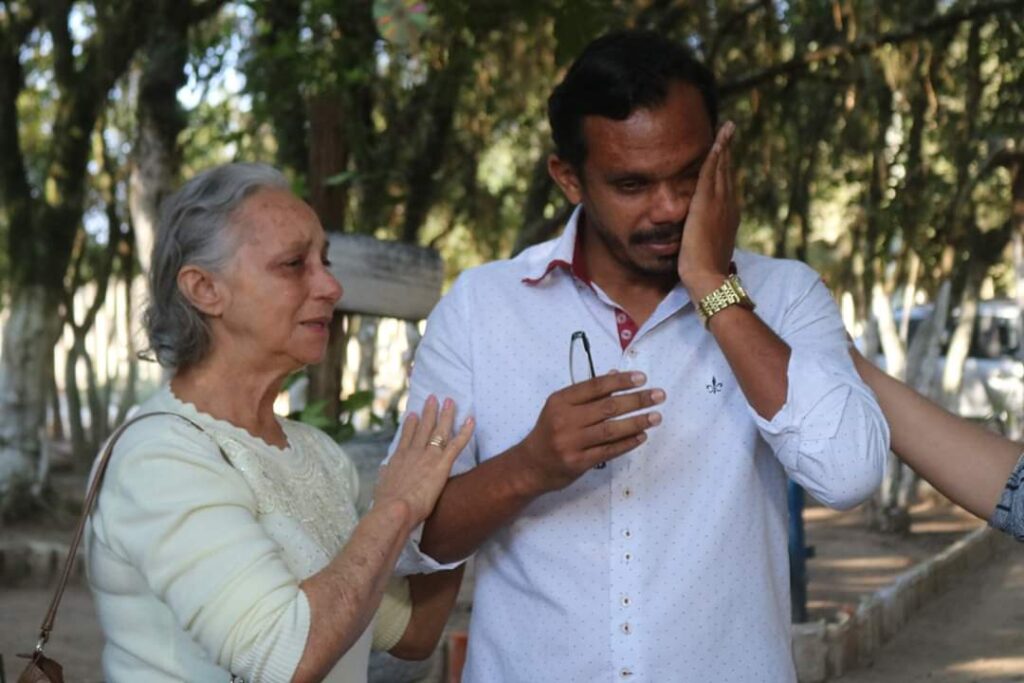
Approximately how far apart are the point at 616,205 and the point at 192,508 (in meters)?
0.85

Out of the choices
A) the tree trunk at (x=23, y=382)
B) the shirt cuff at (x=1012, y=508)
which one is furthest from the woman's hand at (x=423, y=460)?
the tree trunk at (x=23, y=382)

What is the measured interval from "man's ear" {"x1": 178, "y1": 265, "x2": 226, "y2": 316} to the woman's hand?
364 millimetres

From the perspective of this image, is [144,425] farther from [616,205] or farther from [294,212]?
[616,205]

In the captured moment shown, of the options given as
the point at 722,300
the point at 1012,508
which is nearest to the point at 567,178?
the point at 722,300

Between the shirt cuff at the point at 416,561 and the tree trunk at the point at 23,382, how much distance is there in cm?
1119

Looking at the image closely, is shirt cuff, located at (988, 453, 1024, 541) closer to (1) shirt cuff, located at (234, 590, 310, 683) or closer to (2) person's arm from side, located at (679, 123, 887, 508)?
(2) person's arm from side, located at (679, 123, 887, 508)

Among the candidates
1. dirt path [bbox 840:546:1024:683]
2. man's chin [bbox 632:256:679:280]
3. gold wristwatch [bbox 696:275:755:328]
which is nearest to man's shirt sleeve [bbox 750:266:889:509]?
gold wristwatch [bbox 696:275:755:328]

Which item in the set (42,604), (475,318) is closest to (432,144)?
(42,604)

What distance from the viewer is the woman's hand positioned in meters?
2.49

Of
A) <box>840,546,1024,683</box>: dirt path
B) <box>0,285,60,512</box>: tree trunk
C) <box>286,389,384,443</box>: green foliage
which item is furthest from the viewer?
<box>0,285,60,512</box>: tree trunk

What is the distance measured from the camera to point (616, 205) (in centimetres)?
262

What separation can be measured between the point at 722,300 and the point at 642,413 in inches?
8.5

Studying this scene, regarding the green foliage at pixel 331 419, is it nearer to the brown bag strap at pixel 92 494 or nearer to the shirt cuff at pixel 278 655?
the brown bag strap at pixel 92 494

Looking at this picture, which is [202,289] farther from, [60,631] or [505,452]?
[60,631]
